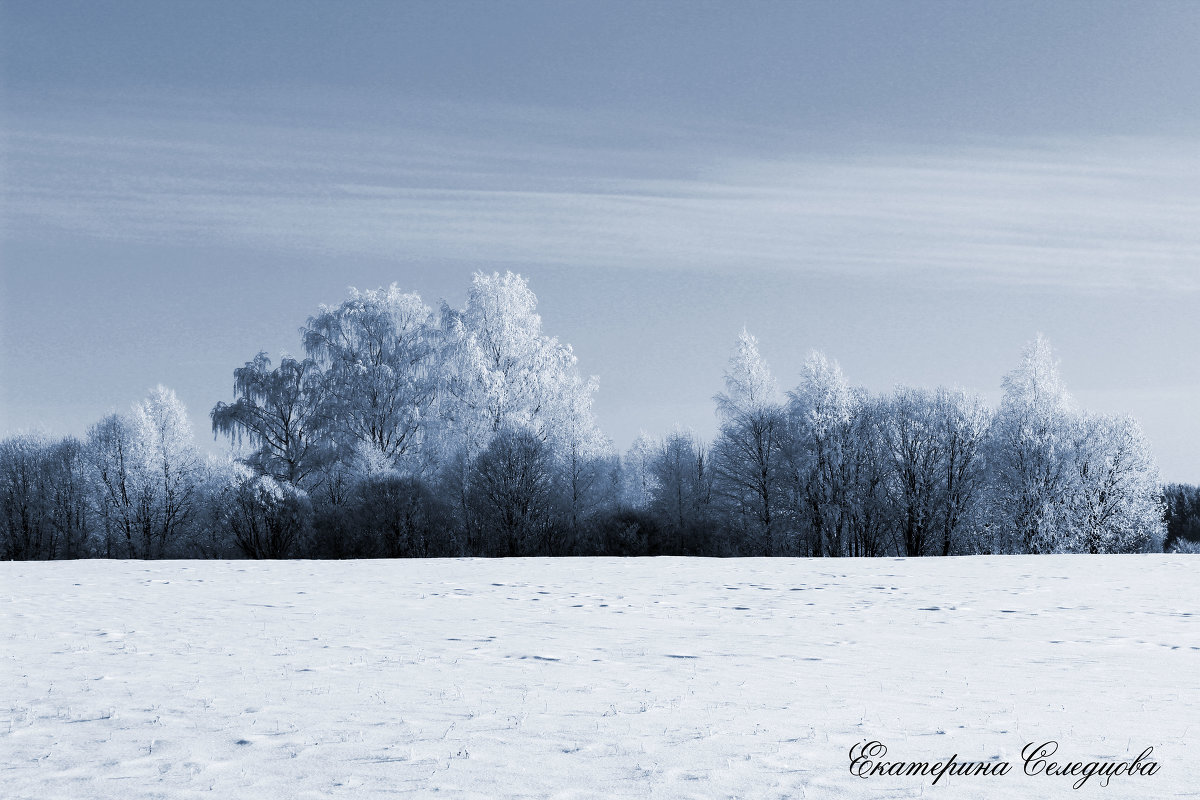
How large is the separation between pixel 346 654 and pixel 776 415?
35.2 metres

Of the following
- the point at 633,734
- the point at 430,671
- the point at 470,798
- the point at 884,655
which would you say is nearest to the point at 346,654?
the point at 430,671

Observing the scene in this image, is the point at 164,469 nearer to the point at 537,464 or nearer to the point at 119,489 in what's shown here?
the point at 119,489

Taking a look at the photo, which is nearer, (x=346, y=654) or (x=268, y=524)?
(x=346, y=654)

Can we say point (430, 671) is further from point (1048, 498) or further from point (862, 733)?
point (1048, 498)

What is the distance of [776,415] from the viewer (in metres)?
43.4

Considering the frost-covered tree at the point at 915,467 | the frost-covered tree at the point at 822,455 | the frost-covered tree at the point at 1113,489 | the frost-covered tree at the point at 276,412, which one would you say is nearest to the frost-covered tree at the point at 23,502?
the frost-covered tree at the point at 276,412

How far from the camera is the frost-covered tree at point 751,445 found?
141 feet

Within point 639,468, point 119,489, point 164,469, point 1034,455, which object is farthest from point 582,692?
point 639,468

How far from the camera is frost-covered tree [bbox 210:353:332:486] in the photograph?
4322cm

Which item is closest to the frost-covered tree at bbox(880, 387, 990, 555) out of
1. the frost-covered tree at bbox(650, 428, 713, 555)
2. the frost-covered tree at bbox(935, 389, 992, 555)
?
the frost-covered tree at bbox(935, 389, 992, 555)

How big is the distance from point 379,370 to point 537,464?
808cm

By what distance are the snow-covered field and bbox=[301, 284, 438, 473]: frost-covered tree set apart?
86.7ft

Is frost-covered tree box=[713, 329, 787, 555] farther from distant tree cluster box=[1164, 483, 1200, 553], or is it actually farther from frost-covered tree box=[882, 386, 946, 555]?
distant tree cluster box=[1164, 483, 1200, 553]

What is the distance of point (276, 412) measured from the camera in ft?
144
